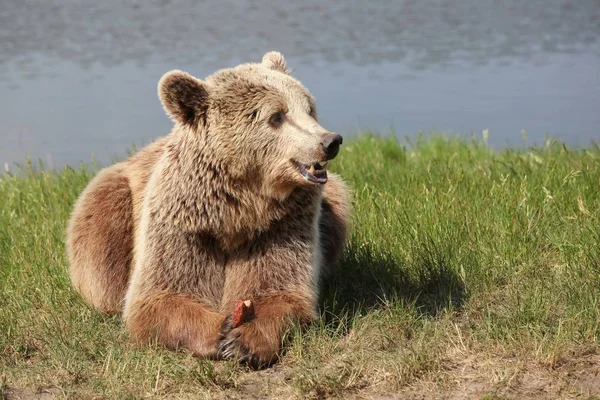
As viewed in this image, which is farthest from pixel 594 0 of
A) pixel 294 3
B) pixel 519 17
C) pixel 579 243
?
pixel 579 243

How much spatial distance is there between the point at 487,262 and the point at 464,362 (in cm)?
129

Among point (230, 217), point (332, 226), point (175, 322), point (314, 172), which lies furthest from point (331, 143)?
point (332, 226)

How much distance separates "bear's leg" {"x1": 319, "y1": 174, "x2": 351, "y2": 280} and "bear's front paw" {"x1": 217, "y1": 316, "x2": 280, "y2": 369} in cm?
110

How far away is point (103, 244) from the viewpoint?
5.89 meters

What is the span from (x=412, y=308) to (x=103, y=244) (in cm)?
192

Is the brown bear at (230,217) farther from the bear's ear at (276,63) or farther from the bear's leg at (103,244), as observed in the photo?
the bear's leg at (103,244)

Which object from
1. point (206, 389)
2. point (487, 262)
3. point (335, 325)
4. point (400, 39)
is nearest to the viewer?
point (206, 389)

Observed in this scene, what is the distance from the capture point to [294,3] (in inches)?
740

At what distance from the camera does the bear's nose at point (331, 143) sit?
15.9 feet

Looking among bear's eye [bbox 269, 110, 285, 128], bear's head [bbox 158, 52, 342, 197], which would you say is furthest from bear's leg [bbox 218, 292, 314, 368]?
bear's eye [bbox 269, 110, 285, 128]

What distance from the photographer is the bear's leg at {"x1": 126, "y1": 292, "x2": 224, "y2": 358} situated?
197 inches

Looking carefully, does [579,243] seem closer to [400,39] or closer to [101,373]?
[101,373]

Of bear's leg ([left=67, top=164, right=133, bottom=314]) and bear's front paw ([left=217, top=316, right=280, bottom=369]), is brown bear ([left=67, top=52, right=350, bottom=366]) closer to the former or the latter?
bear's front paw ([left=217, top=316, right=280, bottom=369])

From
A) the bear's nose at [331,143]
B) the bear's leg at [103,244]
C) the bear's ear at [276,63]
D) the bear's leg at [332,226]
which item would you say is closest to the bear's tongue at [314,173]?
the bear's nose at [331,143]
